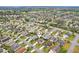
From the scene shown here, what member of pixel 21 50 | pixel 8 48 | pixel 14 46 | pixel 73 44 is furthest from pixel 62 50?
pixel 8 48

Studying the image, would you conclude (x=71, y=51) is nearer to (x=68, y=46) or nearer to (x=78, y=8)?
(x=68, y=46)

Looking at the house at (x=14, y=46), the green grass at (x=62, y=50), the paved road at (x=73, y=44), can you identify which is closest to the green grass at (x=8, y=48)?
the house at (x=14, y=46)

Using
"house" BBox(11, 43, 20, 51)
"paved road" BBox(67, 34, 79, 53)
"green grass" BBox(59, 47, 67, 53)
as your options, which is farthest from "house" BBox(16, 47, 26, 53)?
"paved road" BBox(67, 34, 79, 53)

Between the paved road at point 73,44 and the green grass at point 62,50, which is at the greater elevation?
the paved road at point 73,44

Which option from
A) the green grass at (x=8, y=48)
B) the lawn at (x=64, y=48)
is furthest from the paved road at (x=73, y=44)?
the green grass at (x=8, y=48)

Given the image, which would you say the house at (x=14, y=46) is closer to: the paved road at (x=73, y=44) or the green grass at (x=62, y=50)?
the green grass at (x=62, y=50)

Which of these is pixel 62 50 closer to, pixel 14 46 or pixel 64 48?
pixel 64 48

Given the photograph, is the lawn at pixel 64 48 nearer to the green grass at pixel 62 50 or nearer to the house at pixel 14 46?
the green grass at pixel 62 50

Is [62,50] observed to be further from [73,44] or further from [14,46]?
[14,46]

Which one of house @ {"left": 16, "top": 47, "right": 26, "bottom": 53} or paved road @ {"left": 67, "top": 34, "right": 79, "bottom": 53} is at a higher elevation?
paved road @ {"left": 67, "top": 34, "right": 79, "bottom": 53}

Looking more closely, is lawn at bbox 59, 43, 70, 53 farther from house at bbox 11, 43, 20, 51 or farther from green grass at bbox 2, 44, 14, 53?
green grass at bbox 2, 44, 14, 53

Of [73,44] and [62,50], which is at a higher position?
[73,44]
